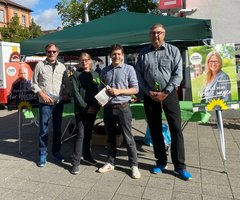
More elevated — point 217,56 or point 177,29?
point 177,29

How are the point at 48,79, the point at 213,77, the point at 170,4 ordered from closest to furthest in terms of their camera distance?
the point at 213,77, the point at 48,79, the point at 170,4

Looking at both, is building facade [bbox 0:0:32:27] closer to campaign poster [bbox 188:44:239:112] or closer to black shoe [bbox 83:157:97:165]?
black shoe [bbox 83:157:97:165]

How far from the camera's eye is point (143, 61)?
3959mm

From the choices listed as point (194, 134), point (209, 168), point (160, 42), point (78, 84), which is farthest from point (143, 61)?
point (194, 134)

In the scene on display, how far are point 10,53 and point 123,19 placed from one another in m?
7.15

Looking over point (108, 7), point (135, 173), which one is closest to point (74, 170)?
point (135, 173)

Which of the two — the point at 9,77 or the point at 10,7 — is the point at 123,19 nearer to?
the point at 9,77

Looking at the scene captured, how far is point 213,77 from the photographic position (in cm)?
409

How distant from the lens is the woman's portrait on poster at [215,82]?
4043 mm

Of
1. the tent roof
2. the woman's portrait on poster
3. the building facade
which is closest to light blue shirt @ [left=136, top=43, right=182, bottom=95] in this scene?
the woman's portrait on poster

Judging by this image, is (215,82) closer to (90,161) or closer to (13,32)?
(90,161)

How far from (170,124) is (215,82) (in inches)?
35.8

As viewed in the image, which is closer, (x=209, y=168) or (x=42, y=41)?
(x=209, y=168)

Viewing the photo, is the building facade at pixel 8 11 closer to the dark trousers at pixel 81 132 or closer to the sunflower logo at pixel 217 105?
the dark trousers at pixel 81 132
